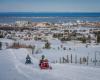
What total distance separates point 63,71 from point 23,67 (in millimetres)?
1220

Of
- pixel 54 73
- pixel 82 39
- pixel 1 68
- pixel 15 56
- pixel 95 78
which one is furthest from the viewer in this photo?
pixel 82 39

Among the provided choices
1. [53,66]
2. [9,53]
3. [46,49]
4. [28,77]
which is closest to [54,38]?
[46,49]

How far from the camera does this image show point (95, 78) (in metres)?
8.02

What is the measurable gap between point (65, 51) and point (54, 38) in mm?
5692

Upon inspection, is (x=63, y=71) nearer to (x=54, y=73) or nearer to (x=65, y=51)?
(x=54, y=73)

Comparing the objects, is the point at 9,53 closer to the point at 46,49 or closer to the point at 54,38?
the point at 46,49

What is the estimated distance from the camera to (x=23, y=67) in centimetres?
958

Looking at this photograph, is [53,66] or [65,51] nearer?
[53,66]

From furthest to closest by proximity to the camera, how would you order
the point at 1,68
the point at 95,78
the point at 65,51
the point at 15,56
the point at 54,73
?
the point at 65,51 < the point at 15,56 < the point at 1,68 < the point at 54,73 < the point at 95,78

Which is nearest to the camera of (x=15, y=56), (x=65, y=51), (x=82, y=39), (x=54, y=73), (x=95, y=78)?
(x=95, y=78)

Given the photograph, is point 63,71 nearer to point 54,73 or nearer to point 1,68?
point 54,73

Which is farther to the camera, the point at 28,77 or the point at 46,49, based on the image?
the point at 46,49

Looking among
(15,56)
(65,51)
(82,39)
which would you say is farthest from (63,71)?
(82,39)

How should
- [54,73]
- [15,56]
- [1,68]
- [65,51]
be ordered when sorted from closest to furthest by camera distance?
[54,73]
[1,68]
[15,56]
[65,51]
